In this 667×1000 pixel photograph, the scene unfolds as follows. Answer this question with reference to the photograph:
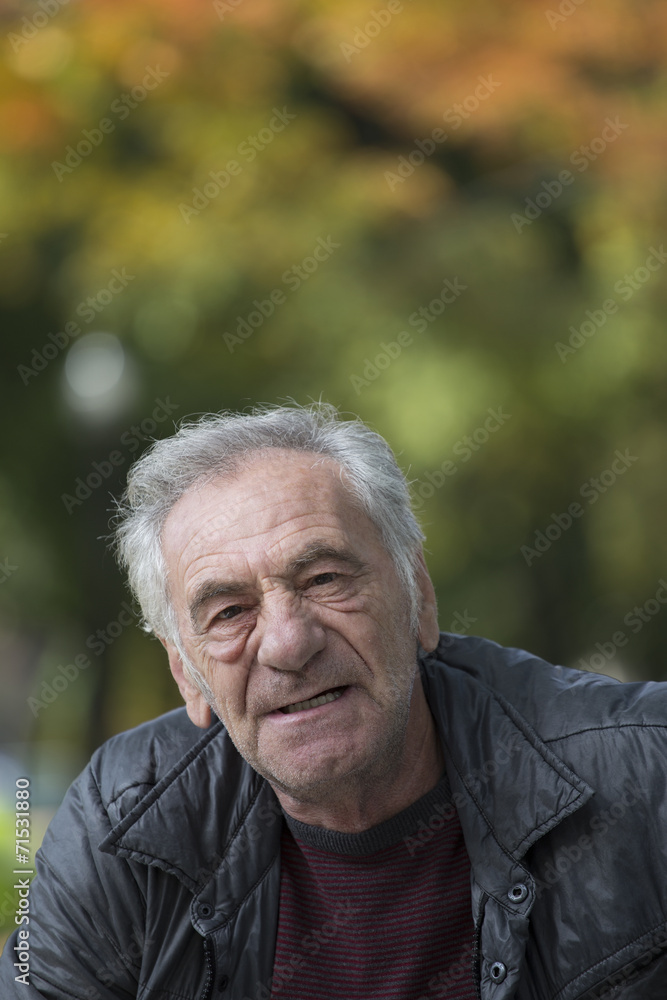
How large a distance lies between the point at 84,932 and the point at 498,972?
928 millimetres

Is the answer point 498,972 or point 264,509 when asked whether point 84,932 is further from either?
point 264,509

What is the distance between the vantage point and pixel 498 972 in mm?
1962

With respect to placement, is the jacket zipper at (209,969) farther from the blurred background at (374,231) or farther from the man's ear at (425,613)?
the blurred background at (374,231)

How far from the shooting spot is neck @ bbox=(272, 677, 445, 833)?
7.21 ft

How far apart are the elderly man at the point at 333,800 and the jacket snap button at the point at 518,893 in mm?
17

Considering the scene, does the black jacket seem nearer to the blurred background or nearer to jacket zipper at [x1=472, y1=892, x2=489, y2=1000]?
jacket zipper at [x1=472, y1=892, x2=489, y2=1000]

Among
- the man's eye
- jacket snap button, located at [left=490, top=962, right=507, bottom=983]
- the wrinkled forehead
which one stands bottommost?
jacket snap button, located at [left=490, top=962, right=507, bottom=983]

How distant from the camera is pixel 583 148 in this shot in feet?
19.1

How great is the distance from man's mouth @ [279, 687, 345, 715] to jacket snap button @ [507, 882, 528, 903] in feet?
1.71

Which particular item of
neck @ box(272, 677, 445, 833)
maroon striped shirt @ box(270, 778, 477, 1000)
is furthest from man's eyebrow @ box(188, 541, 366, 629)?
maroon striped shirt @ box(270, 778, 477, 1000)

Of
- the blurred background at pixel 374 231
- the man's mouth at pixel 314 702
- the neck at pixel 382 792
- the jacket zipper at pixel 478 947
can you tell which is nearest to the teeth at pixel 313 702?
the man's mouth at pixel 314 702

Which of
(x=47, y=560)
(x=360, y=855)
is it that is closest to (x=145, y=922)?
(x=360, y=855)

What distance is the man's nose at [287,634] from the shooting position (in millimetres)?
2062

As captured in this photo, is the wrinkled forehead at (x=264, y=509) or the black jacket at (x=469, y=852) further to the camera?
the wrinkled forehead at (x=264, y=509)
